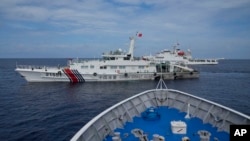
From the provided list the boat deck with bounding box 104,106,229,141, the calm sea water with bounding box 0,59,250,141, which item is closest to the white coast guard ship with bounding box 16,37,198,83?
the calm sea water with bounding box 0,59,250,141

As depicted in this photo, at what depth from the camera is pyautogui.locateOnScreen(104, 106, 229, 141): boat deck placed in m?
9.22

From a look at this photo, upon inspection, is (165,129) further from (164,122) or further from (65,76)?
(65,76)

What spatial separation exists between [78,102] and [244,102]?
2687 centimetres

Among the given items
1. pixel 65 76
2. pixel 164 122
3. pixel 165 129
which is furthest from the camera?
pixel 65 76

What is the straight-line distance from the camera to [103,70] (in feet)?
180

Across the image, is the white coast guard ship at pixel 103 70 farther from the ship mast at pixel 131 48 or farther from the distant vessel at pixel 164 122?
the distant vessel at pixel 164 122

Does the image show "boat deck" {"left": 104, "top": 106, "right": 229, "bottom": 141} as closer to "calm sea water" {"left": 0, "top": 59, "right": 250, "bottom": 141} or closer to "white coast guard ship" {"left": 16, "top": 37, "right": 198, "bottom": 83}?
"calm sea water" {"left": 0, "top": 59, "right": 250, "bottom": 141}

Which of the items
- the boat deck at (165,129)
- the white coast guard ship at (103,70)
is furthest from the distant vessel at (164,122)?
the white coast guard ship at (103,70)

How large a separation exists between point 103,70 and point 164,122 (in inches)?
1752

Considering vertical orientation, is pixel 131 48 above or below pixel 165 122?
above

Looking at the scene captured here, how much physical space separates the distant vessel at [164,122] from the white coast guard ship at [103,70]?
40669mm

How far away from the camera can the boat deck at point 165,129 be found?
922cm

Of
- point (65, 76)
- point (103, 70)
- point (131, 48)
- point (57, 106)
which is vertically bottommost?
point (57, 106)

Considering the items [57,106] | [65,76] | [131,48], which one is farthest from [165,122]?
[131,48]
